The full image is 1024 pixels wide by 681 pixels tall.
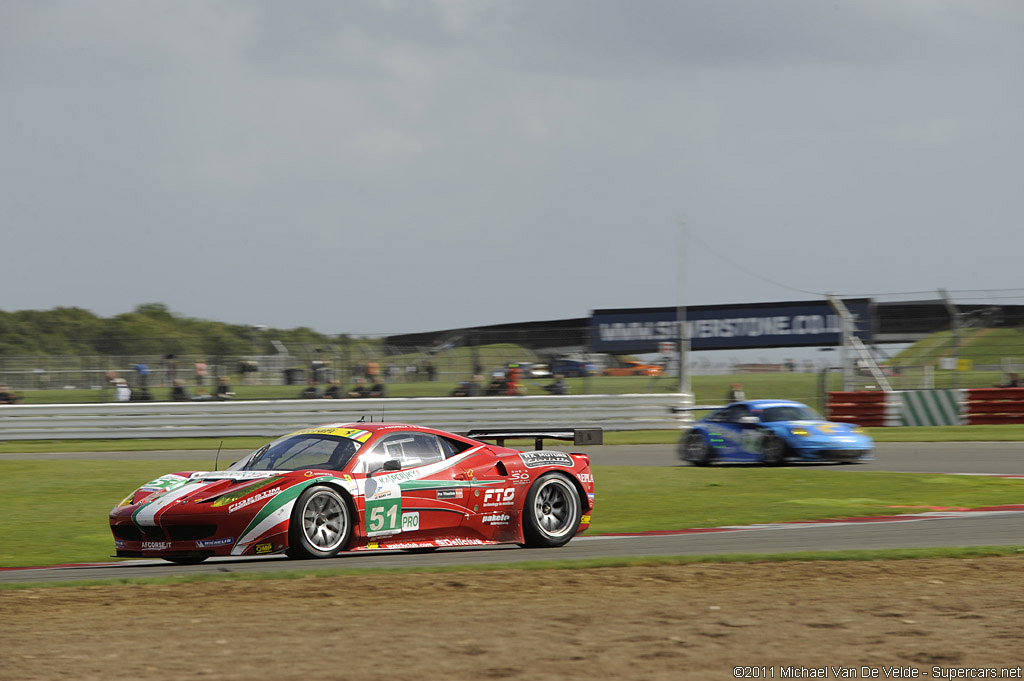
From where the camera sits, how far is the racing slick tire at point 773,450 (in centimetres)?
1892

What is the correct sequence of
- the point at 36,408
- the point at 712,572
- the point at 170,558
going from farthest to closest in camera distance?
the point at 36,408 < the point at 170,558 < the point at 712,572

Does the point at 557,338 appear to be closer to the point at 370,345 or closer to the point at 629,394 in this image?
the point at 629,394

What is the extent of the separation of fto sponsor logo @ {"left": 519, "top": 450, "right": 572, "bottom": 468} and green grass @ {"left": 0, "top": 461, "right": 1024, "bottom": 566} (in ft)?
5.16

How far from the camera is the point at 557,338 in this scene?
2856 centimetres

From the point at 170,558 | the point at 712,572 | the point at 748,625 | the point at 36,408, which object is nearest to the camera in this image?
the point at 748,625

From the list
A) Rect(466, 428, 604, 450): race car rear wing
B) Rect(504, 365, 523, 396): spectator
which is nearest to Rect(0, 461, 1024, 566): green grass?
Rect(466, 428, 604, 450): race car rear wing

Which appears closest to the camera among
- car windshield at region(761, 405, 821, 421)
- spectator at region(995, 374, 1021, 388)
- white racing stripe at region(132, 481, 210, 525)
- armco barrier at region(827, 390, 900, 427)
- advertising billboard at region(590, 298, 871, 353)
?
white racing stripe at region(132, 481, 210, 525)

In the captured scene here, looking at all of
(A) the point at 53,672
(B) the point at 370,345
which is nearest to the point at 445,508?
(A) the point at 53,672

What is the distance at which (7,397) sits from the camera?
27.5 meters

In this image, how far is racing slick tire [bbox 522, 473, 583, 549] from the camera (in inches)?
402

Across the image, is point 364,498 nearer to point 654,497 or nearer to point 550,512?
point 550,512

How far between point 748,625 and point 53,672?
3394 millimetres

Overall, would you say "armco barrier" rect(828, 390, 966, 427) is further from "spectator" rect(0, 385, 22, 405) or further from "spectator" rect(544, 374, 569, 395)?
"spectator" rect(0, 385, 22, 405)

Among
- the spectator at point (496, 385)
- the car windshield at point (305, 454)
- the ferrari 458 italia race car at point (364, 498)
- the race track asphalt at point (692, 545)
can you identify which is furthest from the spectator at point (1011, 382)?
the car windshield at point (305, 454)
